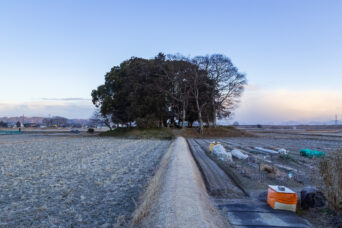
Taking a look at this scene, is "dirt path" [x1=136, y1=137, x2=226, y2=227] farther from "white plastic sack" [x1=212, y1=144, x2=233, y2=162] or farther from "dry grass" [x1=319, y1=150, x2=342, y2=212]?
"white plastic sack" [x1=212, y1=144, x2=233, y2=162]

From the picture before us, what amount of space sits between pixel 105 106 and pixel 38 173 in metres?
28.5

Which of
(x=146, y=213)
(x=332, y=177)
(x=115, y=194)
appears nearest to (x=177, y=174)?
(x=115, y=194)

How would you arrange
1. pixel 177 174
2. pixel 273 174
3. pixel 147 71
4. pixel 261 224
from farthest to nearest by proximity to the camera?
pixel 147 71, pixel 273 174, pixel 177 174, pixel 261 224

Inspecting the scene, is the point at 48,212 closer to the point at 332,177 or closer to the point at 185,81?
the point at 332,177

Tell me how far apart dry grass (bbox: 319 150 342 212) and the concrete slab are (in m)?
0.81

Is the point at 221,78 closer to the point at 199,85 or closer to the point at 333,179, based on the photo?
the point at 199,85

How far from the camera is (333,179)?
496 cm

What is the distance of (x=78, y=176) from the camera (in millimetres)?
8719

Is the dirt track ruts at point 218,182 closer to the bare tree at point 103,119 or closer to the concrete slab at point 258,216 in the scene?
the concrete slab at point 258,216

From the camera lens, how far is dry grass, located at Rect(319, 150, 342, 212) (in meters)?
4.84

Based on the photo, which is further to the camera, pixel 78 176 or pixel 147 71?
pixel 147 71

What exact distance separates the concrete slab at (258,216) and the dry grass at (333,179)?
32.0 inches

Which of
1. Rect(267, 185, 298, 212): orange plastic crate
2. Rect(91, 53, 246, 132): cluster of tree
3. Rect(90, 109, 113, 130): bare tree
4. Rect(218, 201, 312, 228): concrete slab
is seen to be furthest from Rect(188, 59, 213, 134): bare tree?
Rect(267, 185, 298, 212): orange plastic crate

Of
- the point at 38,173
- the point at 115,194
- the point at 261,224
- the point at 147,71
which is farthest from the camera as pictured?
the point at 147,71
